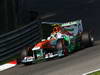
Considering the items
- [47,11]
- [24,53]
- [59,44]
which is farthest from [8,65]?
[47,11]

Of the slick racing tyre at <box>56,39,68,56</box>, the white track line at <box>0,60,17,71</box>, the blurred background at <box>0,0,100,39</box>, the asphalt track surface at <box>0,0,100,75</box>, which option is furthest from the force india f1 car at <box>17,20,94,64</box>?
the blurred background at <box>0,0,100,39</box>

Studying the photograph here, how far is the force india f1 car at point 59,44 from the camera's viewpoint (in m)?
13.4

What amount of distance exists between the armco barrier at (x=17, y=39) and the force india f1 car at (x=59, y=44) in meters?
0.97

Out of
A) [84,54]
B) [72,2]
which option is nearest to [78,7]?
[72,2]

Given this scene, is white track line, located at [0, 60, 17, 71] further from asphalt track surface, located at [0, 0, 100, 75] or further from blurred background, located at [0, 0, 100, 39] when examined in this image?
blurred background, located at [0, 0, 100, 39]

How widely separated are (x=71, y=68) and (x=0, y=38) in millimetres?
4396

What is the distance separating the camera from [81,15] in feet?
68.9

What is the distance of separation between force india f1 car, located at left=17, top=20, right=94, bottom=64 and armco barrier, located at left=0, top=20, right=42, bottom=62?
0.97 m

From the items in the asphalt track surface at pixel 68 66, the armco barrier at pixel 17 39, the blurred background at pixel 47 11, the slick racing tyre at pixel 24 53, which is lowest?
the asphalt track surface at pixel 68 66

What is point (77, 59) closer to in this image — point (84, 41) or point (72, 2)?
point (84, 41)

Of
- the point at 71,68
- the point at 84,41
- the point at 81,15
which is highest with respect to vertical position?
the point at 81,15

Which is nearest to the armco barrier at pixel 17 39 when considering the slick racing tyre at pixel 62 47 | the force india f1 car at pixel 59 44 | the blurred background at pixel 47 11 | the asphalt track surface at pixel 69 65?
the force india f1 car at pixel 59 44

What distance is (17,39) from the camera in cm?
1520

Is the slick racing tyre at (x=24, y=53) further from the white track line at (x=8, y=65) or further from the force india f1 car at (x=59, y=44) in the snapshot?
the white track line at (x=8, y=65)
